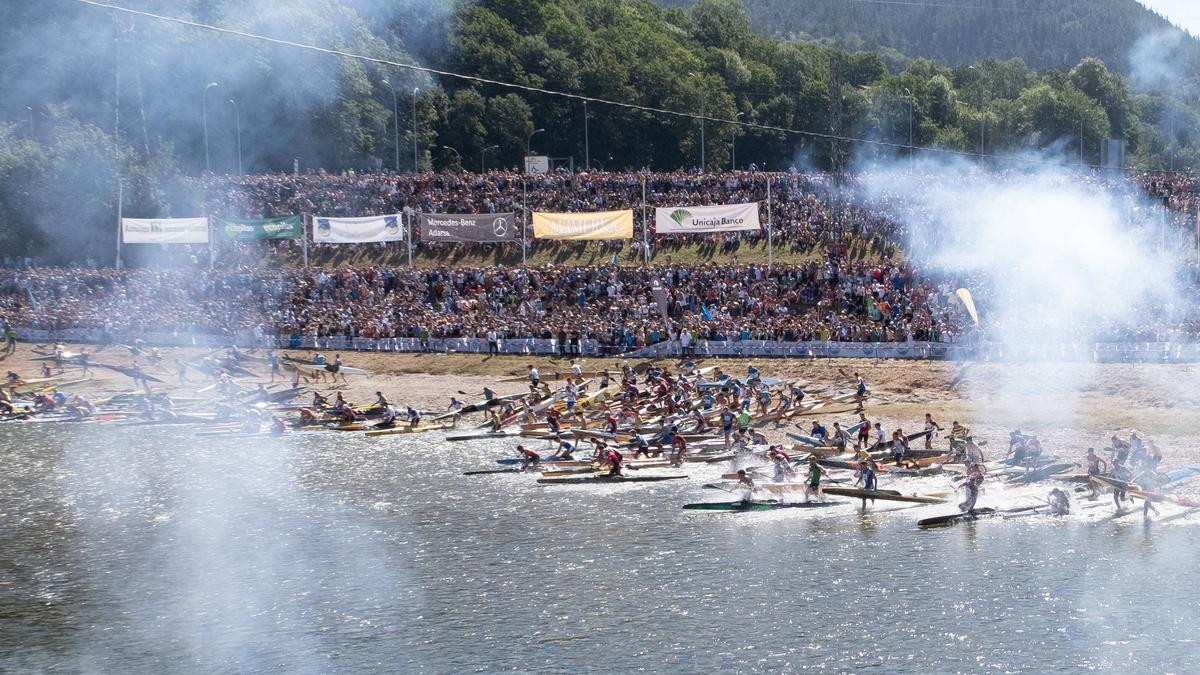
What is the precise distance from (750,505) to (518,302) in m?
23.9

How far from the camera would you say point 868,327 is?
4734 cm

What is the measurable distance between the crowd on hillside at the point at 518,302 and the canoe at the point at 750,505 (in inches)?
564

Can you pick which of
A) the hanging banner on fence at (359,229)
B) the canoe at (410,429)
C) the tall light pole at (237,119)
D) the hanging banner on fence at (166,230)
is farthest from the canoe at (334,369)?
the tall light pole at (237,119)

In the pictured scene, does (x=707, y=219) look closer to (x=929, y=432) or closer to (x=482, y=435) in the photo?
(x=482, y=435)

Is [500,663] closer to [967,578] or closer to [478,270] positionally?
[967,578]

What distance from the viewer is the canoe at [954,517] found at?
3039cm

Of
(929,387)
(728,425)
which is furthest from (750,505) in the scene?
(929,387)

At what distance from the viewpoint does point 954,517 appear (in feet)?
100

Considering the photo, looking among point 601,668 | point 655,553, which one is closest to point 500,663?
point 601,668

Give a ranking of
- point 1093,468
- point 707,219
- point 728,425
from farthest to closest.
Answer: point 707,219 < point 728,425 < point 1093,468

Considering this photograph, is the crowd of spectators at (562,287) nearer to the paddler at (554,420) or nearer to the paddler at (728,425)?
the paddler at (554,420)

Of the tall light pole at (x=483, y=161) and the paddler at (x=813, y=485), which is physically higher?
the tall light pole at (x=483, y=161)

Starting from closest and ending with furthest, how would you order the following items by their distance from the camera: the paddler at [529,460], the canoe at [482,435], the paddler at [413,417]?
the paddler at [529,460] → the canoe at [482,435] → the paddler at [413,417]

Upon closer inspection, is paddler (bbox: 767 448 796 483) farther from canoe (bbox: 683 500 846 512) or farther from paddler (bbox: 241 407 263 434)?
paddler (bbox: 241 407 263 434)
